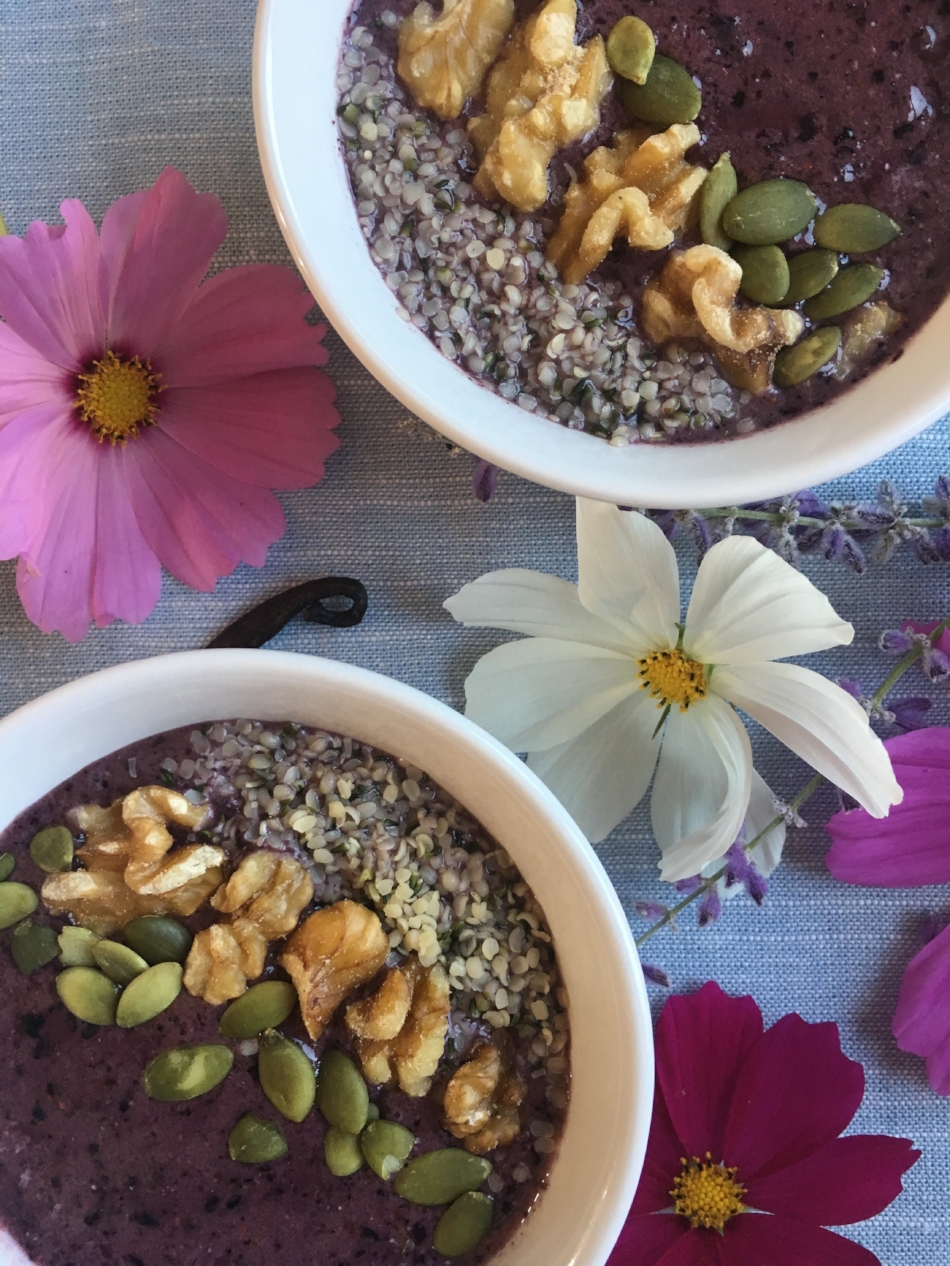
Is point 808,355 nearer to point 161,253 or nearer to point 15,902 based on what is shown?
point 161,253

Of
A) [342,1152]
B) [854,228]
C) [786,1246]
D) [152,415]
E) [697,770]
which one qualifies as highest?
[854,228]

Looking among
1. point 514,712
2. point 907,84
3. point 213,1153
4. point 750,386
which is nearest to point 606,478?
point 750,386

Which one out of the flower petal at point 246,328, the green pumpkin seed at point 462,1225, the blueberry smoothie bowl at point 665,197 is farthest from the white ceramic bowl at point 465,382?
the green pumpkin seed at point 462,1225

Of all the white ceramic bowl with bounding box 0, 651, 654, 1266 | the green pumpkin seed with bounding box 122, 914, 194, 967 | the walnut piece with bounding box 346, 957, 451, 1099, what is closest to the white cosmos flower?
the white ceramic bowl with bounding box 0, 651, 654, 1266

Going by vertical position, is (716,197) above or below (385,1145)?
above

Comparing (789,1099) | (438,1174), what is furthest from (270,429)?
(789,1099)

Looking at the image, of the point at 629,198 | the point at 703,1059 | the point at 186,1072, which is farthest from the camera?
the point at 703,1059

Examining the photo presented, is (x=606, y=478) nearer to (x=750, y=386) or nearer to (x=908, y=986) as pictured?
(x=750, y=386)
